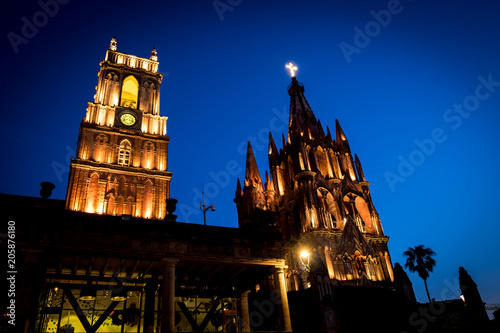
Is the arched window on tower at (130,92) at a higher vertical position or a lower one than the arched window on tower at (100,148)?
higher

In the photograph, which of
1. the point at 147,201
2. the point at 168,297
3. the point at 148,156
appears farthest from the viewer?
the point at 148,156

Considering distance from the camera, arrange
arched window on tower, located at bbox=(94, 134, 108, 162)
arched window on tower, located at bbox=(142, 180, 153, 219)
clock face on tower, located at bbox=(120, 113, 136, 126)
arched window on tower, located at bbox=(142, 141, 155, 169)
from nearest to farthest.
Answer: arched window on tower, located at bbox=(142, 180, 153, 219)
arched window on tower, located at bbox=(94, 134, 108, 162)
arched window on tower, located at bbox=(142, 141, 155, 169)
clock face on tower, located at bbox=(120, 113, 136, 126)

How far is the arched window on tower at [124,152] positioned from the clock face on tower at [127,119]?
2.72 metres

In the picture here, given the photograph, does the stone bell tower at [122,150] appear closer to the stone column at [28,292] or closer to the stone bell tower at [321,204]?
the stone bell tower at [321,204]

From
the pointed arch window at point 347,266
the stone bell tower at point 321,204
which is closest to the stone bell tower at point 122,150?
the stone bell tower at point 321,204

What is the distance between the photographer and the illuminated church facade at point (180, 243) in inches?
654

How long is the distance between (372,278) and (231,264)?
23.3 m

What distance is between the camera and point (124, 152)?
3688 cm

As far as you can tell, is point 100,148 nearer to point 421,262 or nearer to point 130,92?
point 130,92

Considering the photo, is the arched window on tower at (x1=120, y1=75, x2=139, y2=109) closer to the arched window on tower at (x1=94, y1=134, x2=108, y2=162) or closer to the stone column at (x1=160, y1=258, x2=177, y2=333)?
the arched window on tower at (x1=94, y1=134, x2=108, y2=162)

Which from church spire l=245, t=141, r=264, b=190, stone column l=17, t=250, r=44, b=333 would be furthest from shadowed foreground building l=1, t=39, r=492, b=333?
church spire l=245, t=141, r=264, b=190

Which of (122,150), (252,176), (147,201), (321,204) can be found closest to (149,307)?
(147,201)

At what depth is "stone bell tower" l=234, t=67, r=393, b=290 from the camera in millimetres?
36250

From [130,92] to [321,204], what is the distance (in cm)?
2764
